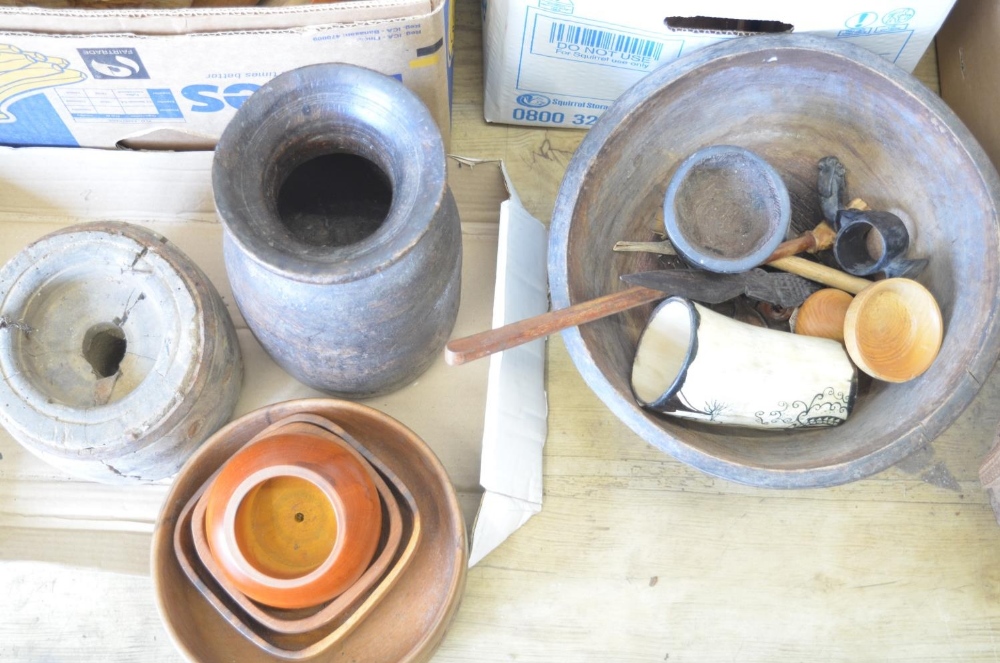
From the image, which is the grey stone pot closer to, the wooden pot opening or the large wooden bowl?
the wooden pot opening

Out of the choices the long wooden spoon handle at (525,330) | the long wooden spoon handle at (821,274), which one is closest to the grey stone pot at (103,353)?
the long wooden spoon handle at (525,330)

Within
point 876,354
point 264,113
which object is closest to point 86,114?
point 264,113

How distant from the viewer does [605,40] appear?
0.76 meters

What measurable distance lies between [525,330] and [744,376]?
196mm

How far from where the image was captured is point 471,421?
81cm

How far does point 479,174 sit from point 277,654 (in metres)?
0.54

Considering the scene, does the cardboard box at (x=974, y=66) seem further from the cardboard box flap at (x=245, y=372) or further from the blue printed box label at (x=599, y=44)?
the cardboard box flap at (x=245, y=372)

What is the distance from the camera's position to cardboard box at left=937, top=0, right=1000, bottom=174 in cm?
80

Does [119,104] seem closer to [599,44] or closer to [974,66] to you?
[599,44]

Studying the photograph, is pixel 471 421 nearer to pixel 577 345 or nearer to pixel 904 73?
pixel 577 345

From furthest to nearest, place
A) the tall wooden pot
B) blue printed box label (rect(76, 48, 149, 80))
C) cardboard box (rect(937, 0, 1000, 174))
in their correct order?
cardboard box (rect(937, 0, 1000, 174)) < blue printed box label (rect(76, 48, 149, 80)) < the tall wooden pot

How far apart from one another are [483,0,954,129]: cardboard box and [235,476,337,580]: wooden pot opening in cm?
48

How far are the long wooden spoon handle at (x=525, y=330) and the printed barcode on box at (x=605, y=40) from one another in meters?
0.28

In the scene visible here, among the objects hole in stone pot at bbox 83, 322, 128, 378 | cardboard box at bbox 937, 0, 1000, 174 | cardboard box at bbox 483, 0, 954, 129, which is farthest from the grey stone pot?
cardboard box at bbox 937, 0, 1000, 174
